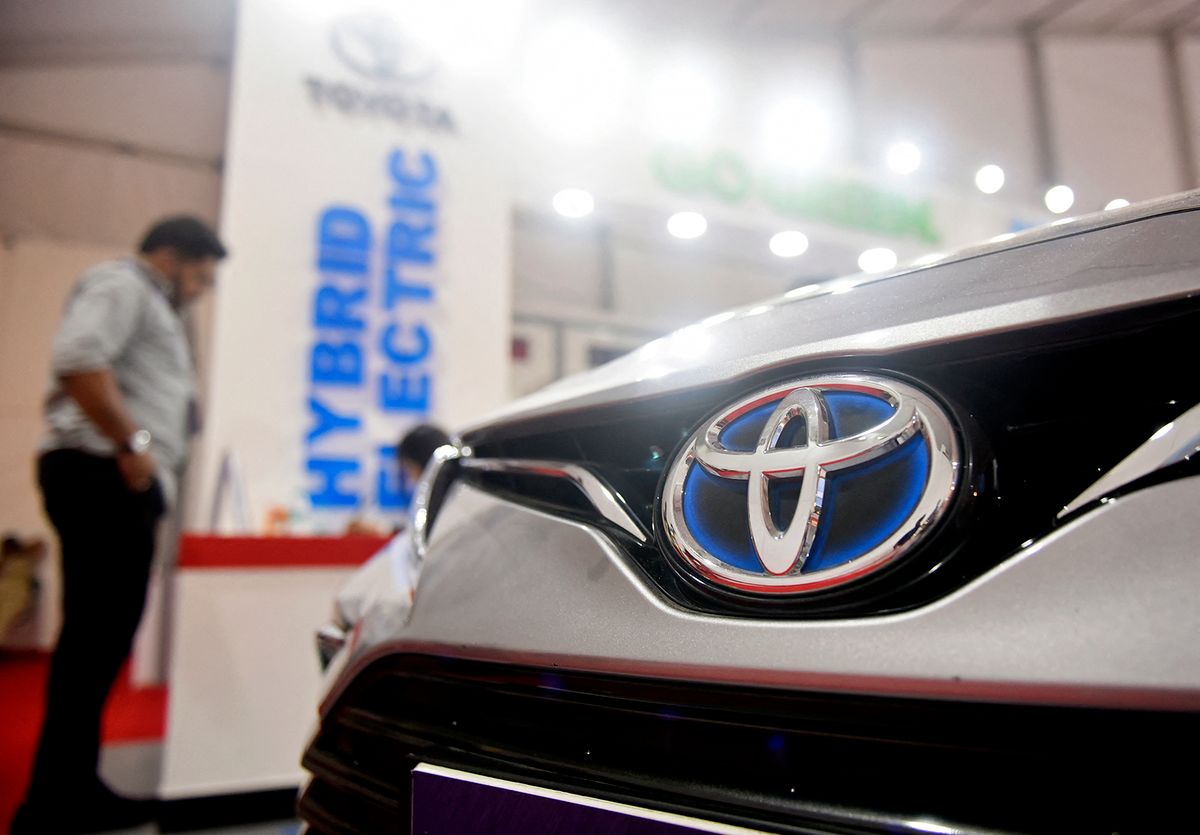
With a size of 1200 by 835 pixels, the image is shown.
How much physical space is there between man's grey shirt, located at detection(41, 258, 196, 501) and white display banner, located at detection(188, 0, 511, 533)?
3.58 ft

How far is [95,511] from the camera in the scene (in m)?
1.67

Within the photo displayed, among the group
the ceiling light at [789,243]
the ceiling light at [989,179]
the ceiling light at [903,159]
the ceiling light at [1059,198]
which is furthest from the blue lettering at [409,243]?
the ceiling light at [1059,198]

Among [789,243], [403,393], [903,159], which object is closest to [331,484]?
[403,393]

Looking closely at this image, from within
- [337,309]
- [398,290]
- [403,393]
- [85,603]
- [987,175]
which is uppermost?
[987,175]

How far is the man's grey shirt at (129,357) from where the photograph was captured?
Result: 165cm

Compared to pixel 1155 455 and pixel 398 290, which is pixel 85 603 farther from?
pixel 398 290

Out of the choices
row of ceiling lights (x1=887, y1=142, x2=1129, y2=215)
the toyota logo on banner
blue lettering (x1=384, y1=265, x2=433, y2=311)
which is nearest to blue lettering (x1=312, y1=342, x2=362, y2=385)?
blue lettering (x1=384, y1=265, x2=433, y2=311)

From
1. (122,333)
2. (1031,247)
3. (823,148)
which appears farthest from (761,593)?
(823,148)

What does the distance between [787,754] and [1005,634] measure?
0.13 m

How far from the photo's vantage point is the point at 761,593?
429mm

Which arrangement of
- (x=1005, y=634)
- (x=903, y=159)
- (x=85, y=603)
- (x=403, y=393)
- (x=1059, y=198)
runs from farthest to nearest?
(x=1059, y=198), (x=903, y=159), (x=403, y=393), (x=85, y=603), (x=1005, y=634)

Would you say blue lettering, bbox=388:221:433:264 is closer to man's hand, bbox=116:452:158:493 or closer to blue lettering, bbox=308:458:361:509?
blue lettering, bbox=308:458:361:509

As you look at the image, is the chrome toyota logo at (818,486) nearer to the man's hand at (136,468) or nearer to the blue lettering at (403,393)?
the man's hand at (136,468)

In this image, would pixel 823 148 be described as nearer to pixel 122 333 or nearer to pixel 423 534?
pixel 122 333
